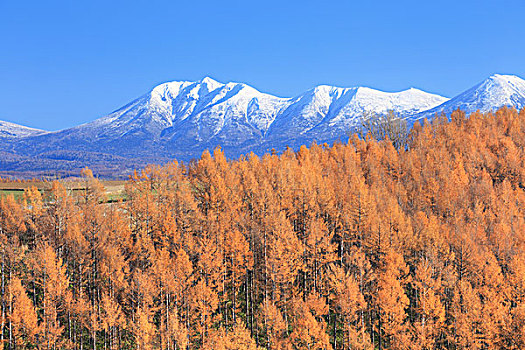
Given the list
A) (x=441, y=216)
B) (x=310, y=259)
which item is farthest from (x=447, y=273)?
(x=441, y=216)

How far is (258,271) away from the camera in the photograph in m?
91.7

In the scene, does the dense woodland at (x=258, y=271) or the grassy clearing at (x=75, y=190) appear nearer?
the dense woodland at (x=258, y=271)

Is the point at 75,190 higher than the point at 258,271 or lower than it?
higher

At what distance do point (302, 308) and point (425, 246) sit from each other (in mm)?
35954

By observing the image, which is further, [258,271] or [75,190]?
[75,190]

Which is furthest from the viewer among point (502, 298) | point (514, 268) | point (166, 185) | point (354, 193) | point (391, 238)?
point (166, 185)

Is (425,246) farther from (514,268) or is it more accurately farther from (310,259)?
(310,259)

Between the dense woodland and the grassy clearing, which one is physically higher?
the grassy clearing

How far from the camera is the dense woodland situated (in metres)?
74.9

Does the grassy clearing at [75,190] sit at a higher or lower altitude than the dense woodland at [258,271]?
higher

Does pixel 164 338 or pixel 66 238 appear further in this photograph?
pixel 66 238

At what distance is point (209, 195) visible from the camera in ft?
367

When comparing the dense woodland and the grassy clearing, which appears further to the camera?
the grassy clearing

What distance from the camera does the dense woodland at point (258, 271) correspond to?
74875 millimetres
